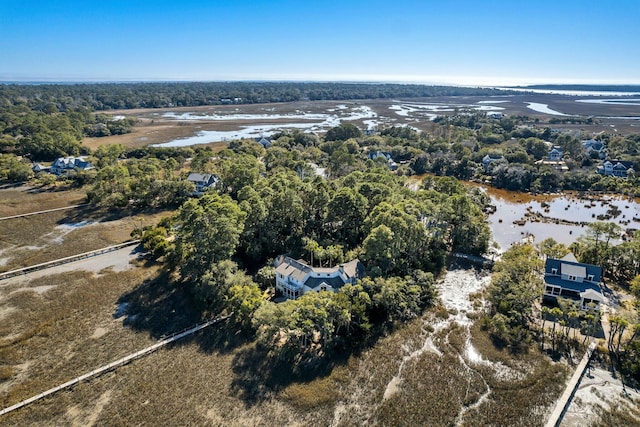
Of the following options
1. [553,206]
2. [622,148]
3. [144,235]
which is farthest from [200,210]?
[622,148]

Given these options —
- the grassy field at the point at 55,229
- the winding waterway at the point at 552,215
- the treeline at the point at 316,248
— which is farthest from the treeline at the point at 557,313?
the grassy field at the point at 55,229

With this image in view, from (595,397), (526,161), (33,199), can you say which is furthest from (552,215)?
(33,199)

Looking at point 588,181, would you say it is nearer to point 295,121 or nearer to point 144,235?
point 144,235

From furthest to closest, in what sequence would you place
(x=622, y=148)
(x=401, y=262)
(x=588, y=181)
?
(x=622, y=148)
(x=588, y=181)
(x=401, y=262)

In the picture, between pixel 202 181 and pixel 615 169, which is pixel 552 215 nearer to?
pixel 615 169


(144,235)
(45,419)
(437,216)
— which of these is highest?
(437,216)

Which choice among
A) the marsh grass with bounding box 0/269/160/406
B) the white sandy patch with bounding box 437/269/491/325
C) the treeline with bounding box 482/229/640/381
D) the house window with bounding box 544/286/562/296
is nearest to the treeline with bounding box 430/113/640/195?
the treeline with bounding box 482/229/640/381

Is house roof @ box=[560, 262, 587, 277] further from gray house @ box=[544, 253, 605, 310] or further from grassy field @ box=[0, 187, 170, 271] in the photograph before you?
grassy field @ box=[0, 187, 170, 271]

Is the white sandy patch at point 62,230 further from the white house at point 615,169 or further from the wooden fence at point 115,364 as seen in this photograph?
the white house at point 615,169

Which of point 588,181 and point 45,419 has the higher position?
point 588,181

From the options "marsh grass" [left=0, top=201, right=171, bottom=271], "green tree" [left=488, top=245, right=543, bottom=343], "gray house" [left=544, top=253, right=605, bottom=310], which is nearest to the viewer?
"green tree" [left=488, top=245, right=543, bottom=343]
